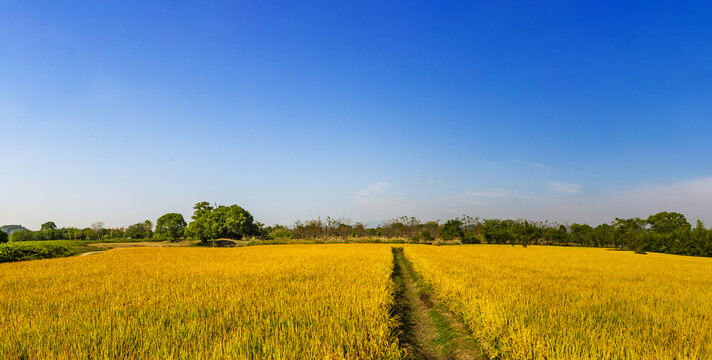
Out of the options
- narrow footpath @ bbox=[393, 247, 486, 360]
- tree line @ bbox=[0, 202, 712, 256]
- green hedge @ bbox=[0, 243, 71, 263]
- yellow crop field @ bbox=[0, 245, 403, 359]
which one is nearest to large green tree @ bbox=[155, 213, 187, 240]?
tree line @ bbox=[0, 202, 712, 256]

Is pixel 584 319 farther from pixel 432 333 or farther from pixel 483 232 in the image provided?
pixel 483 232

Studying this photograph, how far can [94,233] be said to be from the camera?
11225 cm

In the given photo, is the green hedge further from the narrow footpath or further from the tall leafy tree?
the tall leafy tree

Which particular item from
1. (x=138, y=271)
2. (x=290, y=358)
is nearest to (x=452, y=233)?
(x=138, y=271)

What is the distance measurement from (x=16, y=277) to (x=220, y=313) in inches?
480

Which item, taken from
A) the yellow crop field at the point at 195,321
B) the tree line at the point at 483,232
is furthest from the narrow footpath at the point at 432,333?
the tree line at the point at 483,232

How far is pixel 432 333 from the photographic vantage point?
312 inches

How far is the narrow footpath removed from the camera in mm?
6504

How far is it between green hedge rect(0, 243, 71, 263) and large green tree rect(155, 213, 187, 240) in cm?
5649

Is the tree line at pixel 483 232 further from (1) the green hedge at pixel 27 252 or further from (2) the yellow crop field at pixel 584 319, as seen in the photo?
(2) the yellow crop field at pixel 584 319

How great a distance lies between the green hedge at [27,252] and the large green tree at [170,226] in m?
56.5

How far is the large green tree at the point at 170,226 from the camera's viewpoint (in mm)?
75562

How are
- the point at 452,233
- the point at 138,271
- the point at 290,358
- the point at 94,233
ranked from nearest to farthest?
1. the point at 290,358
2. the point at 138,271
3. the point at 452,233
4. the point at 94,233

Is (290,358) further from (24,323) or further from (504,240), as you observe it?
(504,240)
